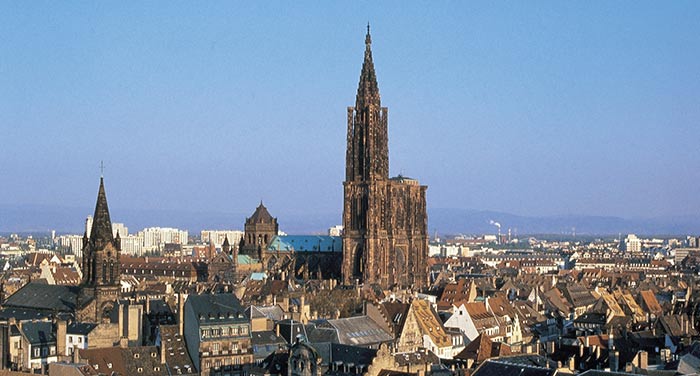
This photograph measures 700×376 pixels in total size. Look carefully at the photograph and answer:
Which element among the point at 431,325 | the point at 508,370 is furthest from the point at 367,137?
the point at 508,370

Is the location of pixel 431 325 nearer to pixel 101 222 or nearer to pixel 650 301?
pixel 101 222

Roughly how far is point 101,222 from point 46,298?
10.9 m

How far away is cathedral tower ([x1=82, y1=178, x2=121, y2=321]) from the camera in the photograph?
407ft

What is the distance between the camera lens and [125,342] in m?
96.8

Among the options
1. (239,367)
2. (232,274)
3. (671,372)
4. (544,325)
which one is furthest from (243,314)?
(232,274)

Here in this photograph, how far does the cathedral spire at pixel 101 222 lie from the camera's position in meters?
127

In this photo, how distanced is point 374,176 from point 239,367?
95.6m

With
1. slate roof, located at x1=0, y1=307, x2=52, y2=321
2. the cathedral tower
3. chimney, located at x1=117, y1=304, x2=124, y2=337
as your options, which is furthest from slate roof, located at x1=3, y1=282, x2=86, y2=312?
chimney, located at x1=117, y1=304, x2=124, y2=337

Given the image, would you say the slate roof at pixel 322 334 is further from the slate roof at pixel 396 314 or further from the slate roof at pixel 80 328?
the slate roof at pixel 80 328

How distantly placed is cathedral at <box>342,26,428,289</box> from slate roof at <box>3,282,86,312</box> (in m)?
66.2

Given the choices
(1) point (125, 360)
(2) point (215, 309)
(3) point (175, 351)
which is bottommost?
(1) point (125, 360)

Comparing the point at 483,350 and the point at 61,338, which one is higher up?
the point at 61,338

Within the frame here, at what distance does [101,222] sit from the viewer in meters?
128

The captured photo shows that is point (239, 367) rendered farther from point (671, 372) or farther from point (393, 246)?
point (393, 246)
